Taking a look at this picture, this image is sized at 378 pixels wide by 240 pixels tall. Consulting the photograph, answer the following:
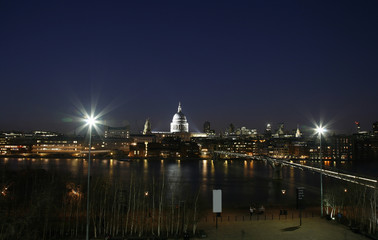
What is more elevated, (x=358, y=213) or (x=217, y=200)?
(x=217, y=200)

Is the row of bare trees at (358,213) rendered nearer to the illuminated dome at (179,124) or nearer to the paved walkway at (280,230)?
the paved walkway at (280,230)

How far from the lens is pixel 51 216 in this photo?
12586mm

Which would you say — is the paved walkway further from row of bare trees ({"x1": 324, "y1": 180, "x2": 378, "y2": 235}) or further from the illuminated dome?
the illuminated dome

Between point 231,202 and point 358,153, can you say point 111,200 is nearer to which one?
point 231,202

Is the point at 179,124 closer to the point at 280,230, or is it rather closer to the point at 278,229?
→ the point at 278,229

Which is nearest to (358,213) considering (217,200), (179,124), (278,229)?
(278,229)

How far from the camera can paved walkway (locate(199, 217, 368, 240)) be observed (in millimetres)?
10633

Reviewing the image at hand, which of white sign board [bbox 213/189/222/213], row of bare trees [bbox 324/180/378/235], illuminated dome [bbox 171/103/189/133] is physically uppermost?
illuminated dome [bbox 171/103/189/133]

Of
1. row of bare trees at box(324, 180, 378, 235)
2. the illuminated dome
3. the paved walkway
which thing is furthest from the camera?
the illuminated dome

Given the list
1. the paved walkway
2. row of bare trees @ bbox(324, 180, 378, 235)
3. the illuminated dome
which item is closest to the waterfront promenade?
the paved walkway

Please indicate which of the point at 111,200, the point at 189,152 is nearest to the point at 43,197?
the point at 111,200

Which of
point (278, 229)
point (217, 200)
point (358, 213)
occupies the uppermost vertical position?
point (217, 200)

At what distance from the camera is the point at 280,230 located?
37.5 feet

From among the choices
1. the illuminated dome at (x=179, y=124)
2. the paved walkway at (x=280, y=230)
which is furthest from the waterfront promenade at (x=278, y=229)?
the illuminated dome at (x=179, y=124)
